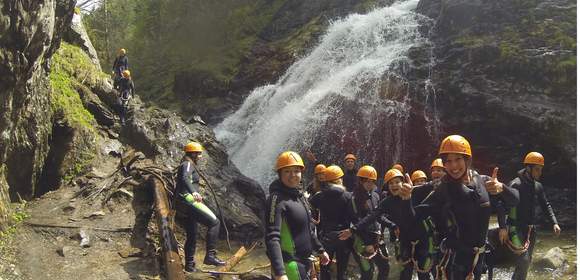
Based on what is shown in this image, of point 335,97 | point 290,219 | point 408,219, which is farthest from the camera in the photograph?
point 335,97

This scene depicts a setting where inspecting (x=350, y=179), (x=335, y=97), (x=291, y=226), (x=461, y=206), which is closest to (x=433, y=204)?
(x=461, y=206)

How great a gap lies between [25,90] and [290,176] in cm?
659

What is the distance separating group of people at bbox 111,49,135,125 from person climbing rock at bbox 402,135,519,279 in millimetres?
13074

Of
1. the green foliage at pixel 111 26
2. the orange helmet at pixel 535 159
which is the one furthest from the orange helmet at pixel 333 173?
the green foliage at pixel 111 26

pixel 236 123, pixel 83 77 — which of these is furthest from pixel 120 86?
pixel 236 123

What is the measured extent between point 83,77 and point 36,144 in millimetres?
6859

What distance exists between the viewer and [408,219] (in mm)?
6648

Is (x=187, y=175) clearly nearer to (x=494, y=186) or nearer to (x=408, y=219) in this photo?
(x=408, y=219)

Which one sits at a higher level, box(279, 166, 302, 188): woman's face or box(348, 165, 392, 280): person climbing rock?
box(279, 166, 302, 188): woman's face

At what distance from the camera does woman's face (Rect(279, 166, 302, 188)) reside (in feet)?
15.8

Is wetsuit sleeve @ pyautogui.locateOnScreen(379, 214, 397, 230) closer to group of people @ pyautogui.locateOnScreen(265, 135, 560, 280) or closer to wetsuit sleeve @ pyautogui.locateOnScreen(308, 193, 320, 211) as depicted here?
group of people @ pyautogui.locateOnScreen(265, 135, 560, 280)

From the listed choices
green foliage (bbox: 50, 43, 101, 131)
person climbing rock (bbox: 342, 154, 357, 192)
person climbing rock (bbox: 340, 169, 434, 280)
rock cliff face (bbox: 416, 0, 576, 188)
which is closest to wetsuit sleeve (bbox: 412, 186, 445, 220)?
person climbing rock (bbox: 340, 169, 434, 280)

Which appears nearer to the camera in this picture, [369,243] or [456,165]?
[456,165]

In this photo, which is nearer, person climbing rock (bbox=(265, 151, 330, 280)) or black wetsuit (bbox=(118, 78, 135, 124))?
person climbing rock (bbox=(265, 151, 330, 280))
